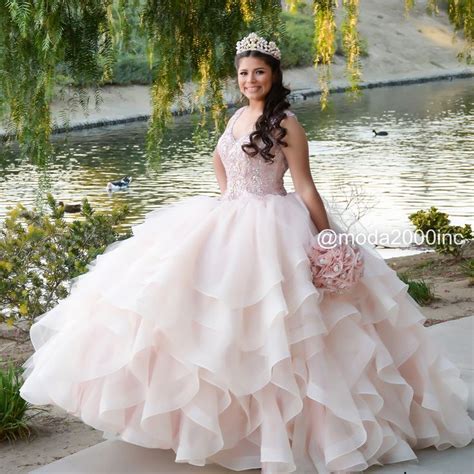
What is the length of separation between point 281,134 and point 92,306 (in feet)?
3.27

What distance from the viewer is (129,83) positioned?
3438cm

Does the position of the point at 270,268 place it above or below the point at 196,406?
above

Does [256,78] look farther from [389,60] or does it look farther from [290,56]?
[389,60]

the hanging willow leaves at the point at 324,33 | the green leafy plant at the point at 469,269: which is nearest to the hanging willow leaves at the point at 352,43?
the hanging willow leaves at the point at 324,33

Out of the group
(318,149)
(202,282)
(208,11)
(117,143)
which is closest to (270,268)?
(202,282)

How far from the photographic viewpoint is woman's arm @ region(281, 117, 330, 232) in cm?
393

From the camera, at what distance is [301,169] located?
3.95 metres

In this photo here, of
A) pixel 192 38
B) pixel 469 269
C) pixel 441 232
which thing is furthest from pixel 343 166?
pixel 192 38

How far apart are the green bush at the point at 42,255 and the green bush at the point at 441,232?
3.30 metres

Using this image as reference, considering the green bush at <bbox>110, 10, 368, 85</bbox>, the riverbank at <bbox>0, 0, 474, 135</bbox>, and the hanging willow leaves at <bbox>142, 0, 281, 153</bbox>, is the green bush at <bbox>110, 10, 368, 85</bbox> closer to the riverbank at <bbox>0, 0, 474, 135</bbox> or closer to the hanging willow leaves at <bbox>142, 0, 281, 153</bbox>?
the riverbank at <bbox>0, 0, 474, 135</bbox>

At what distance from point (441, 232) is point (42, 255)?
385 cm

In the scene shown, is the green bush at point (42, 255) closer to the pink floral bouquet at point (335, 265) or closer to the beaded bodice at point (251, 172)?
the beaded bodice at point (251, 172)

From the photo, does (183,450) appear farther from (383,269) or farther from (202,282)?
(383,269)

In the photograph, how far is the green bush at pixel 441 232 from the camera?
8875 millimetres
